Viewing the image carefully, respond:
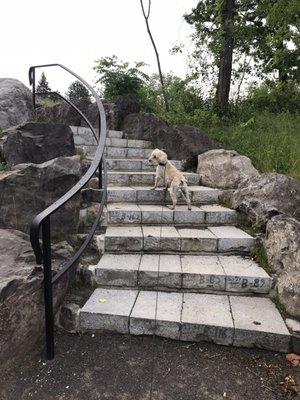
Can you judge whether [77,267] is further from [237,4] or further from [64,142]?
[237,4]

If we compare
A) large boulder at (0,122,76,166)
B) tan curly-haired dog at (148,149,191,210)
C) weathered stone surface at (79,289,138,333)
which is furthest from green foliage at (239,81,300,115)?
weathered stone surface at (79,289,138,333)

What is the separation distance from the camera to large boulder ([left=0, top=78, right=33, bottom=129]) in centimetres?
618

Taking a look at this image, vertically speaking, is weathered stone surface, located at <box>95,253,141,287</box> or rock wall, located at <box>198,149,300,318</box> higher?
rock wall, located at <box>198,149,300,318</box>

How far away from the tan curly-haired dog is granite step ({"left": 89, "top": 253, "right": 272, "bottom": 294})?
3.52 ft

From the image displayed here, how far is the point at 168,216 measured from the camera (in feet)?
12.9

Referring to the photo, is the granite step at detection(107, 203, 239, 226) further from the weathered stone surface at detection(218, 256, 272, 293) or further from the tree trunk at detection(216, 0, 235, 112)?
the tree trunk at detection(216, 0, 235, 112)

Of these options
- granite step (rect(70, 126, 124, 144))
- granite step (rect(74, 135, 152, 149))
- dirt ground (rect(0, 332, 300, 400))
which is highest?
granite step (rect(70, 126, 124, 144))

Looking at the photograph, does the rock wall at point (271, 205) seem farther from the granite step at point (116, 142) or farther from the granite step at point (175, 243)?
the granite step at point (116, 142)

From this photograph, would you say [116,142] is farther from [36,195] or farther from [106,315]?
[106,315]

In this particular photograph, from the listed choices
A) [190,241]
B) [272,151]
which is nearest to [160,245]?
[190,241]

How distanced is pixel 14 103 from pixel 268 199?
17.4ft

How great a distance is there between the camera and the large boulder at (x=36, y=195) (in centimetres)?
316

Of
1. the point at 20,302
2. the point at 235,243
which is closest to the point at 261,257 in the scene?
the point at 235,243

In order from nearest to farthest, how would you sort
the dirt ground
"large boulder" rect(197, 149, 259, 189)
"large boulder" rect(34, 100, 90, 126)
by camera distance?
1. the dirt ground
2. "large boulder" rect(197, 149, 259, 189)
3. "large boulder" rect(34, 100, 90, 126)
